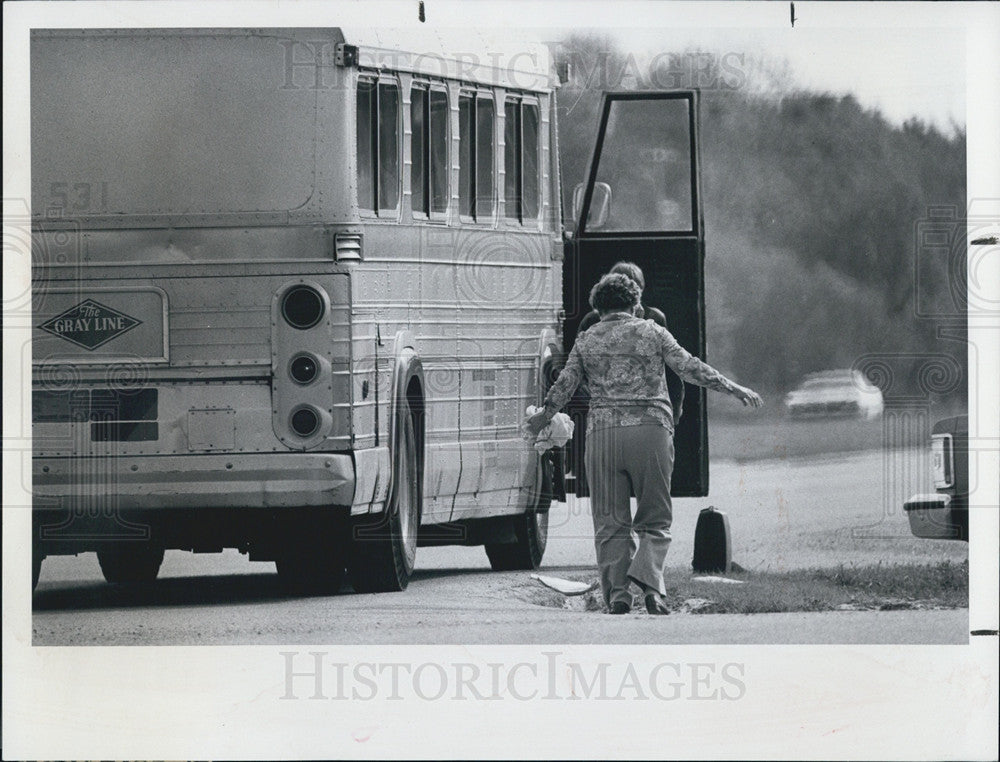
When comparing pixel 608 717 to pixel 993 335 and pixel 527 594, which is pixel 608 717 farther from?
pixel 993 335

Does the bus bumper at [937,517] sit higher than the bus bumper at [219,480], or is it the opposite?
the bus bumper at [219,480]

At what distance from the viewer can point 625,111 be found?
1473 cm

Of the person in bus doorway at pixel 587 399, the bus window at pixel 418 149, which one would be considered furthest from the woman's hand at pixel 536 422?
the bus window at pixel 418 149

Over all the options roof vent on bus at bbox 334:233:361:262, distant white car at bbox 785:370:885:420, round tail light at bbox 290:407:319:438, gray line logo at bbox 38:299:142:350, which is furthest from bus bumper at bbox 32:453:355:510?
distant white car at bbox 785:370:885:420

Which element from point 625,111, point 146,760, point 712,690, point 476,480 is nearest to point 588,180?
point 625,111

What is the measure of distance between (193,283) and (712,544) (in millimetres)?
2983

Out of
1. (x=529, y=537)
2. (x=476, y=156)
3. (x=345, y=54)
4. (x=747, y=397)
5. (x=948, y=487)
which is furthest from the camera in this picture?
(x=529, y=537)

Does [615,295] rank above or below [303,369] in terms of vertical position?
above

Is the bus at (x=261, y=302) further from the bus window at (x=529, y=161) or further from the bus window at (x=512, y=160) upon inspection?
the bus window at (x=529, y=161)

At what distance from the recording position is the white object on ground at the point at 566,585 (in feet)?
47.2

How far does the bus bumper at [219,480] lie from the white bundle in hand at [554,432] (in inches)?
46.6

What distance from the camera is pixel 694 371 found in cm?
1399

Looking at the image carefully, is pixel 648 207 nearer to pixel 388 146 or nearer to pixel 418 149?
pixel 418 149

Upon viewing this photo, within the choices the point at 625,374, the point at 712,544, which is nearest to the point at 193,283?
the point at 625,374
